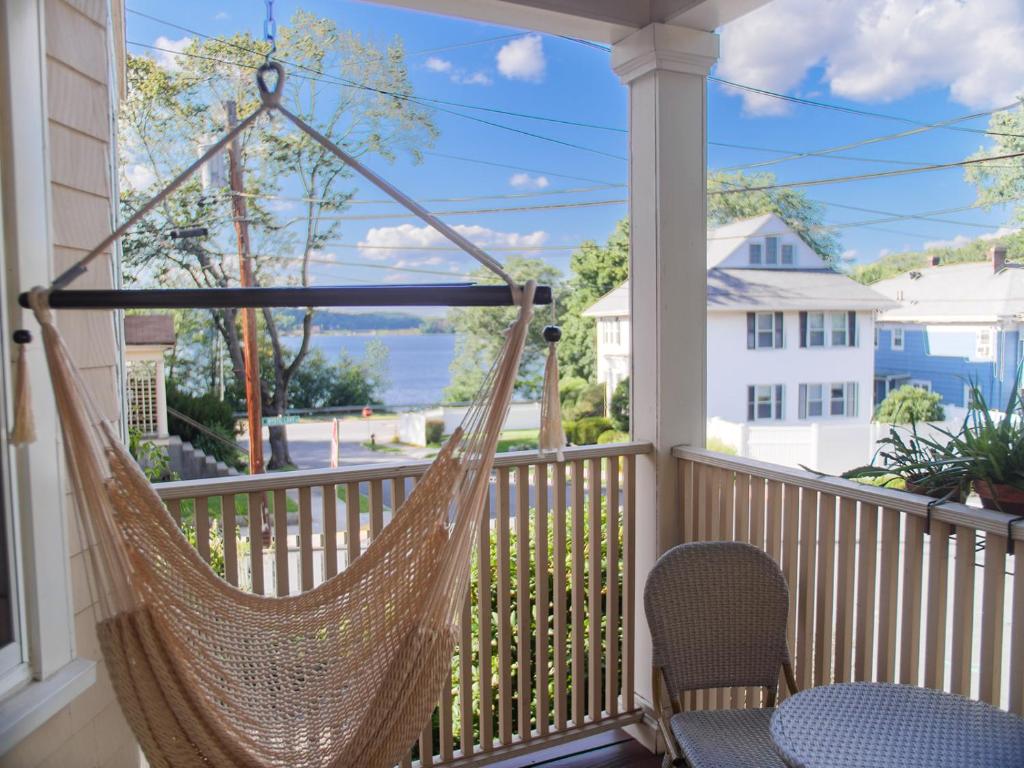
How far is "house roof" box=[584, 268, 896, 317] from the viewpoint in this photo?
2.49 meters

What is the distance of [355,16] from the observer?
502cm

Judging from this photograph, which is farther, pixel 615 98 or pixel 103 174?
pixel 615 98

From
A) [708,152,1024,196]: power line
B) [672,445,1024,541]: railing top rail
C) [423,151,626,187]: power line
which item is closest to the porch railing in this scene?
[672,445,1024,541]: railing top rail

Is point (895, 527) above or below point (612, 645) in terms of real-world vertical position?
above

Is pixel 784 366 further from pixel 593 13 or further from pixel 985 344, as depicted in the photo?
pixel 593 13

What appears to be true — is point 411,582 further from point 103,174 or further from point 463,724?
point 103,174

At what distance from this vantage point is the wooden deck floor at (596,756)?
2561 mm

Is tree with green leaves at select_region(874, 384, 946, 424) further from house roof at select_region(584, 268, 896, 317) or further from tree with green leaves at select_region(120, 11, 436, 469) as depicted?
tree with green leaves at select_region(120, 11, 436, 469)

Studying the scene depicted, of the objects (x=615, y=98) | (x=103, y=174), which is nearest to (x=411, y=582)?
(x=103, y=174)

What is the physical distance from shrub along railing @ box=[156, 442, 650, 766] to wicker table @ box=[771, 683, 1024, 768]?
1.08 meters

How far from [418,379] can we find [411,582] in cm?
338

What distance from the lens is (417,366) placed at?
4930 millimetres

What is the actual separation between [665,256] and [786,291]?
487mm

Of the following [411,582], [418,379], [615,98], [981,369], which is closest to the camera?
[411,582]
